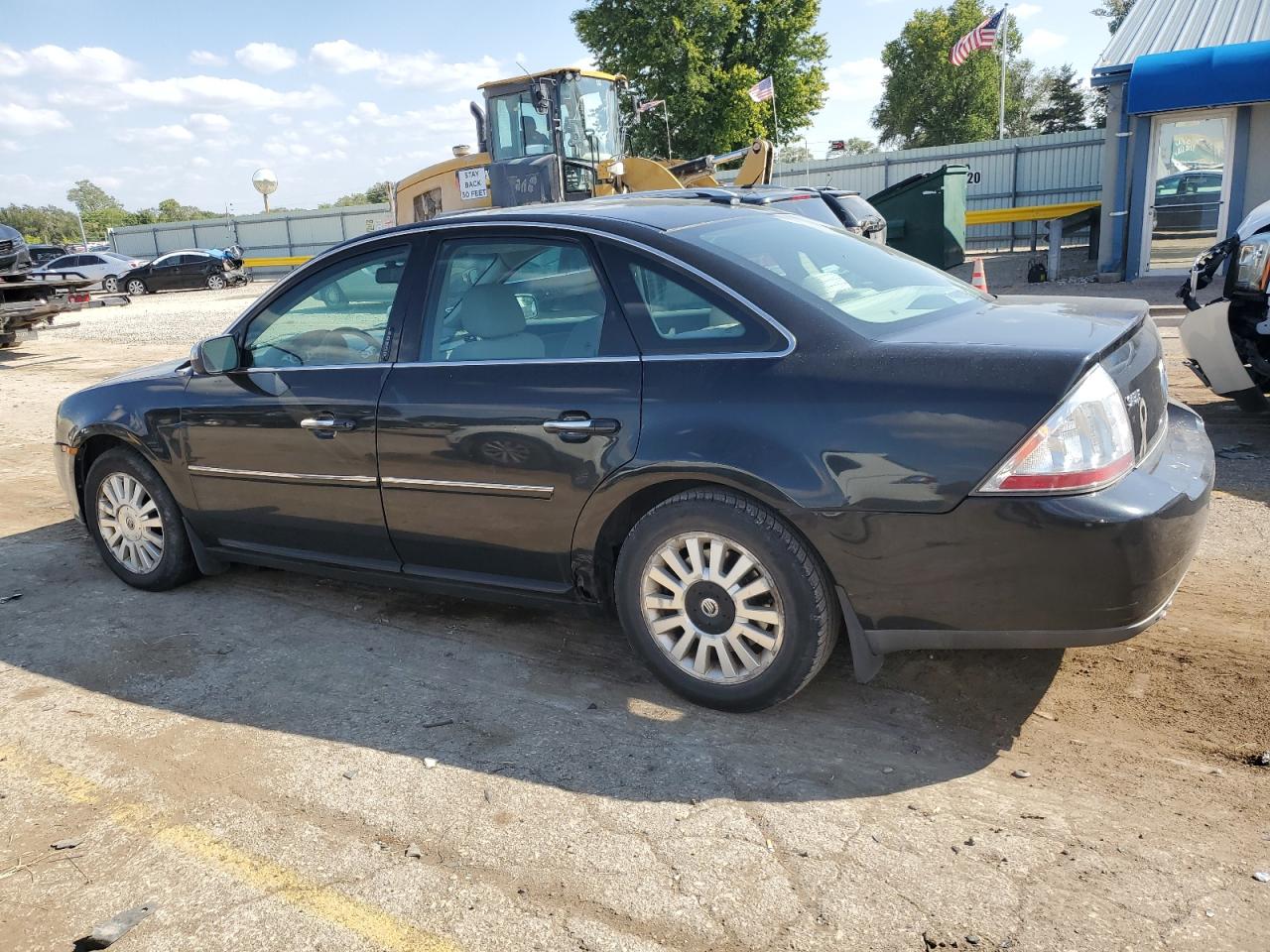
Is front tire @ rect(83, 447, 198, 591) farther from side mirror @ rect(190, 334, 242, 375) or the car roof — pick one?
the car roof

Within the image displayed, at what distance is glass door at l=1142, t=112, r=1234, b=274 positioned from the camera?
15.7 metres

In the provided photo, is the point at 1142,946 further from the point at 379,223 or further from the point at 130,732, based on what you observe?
the point at 379,223

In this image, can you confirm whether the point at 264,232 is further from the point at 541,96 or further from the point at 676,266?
the point at 676,266

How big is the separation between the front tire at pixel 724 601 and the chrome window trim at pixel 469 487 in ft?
1.27

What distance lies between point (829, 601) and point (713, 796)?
27.8 inches

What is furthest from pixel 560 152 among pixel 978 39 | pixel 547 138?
pixel 978 39

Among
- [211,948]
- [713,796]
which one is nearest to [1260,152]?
[713,796]

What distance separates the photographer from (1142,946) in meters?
2.28

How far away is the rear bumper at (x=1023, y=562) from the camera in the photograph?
2.82 m

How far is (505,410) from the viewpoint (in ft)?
12.0

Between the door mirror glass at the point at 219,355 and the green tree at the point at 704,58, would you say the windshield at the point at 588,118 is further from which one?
the green tree at the point at 704,58

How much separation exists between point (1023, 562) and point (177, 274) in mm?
35861

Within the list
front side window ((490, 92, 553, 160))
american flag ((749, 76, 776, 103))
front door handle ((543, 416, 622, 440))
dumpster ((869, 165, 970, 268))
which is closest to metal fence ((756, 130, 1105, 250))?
american flag ((749, 76, 776, 103))

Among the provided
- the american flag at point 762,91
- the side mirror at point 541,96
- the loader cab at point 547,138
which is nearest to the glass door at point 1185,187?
the loader cab at point 547,138
